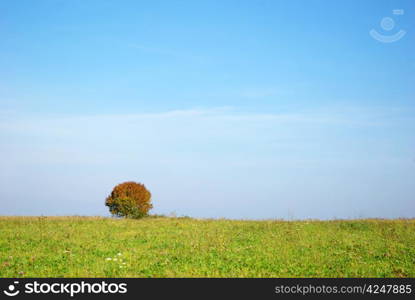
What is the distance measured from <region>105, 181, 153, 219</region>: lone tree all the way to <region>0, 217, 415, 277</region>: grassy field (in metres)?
9.57

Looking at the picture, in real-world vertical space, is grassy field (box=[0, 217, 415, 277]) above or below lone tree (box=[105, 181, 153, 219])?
below

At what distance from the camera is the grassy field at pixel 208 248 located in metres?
17.2

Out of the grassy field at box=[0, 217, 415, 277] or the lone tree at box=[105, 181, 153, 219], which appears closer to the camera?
the grassy field at box=[0, 217, 415, 277]

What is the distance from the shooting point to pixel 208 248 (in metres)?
21.7

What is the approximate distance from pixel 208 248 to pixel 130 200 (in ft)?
74.1

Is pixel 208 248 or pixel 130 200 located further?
pixel 130 200

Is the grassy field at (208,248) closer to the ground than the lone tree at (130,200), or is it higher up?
closer to the ground

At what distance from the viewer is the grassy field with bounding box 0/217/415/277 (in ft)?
56.6

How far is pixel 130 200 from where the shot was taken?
1702 inches

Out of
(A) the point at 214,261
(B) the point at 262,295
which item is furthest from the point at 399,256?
(B) the point at 262,295

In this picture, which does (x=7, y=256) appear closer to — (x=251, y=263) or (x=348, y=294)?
(x=251, y=263)

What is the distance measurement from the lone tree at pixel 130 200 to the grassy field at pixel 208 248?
9.57 m

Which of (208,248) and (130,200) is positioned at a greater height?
(130,200)

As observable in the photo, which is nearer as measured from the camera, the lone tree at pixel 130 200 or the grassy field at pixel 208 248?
the grassy field at pixel 208 248
